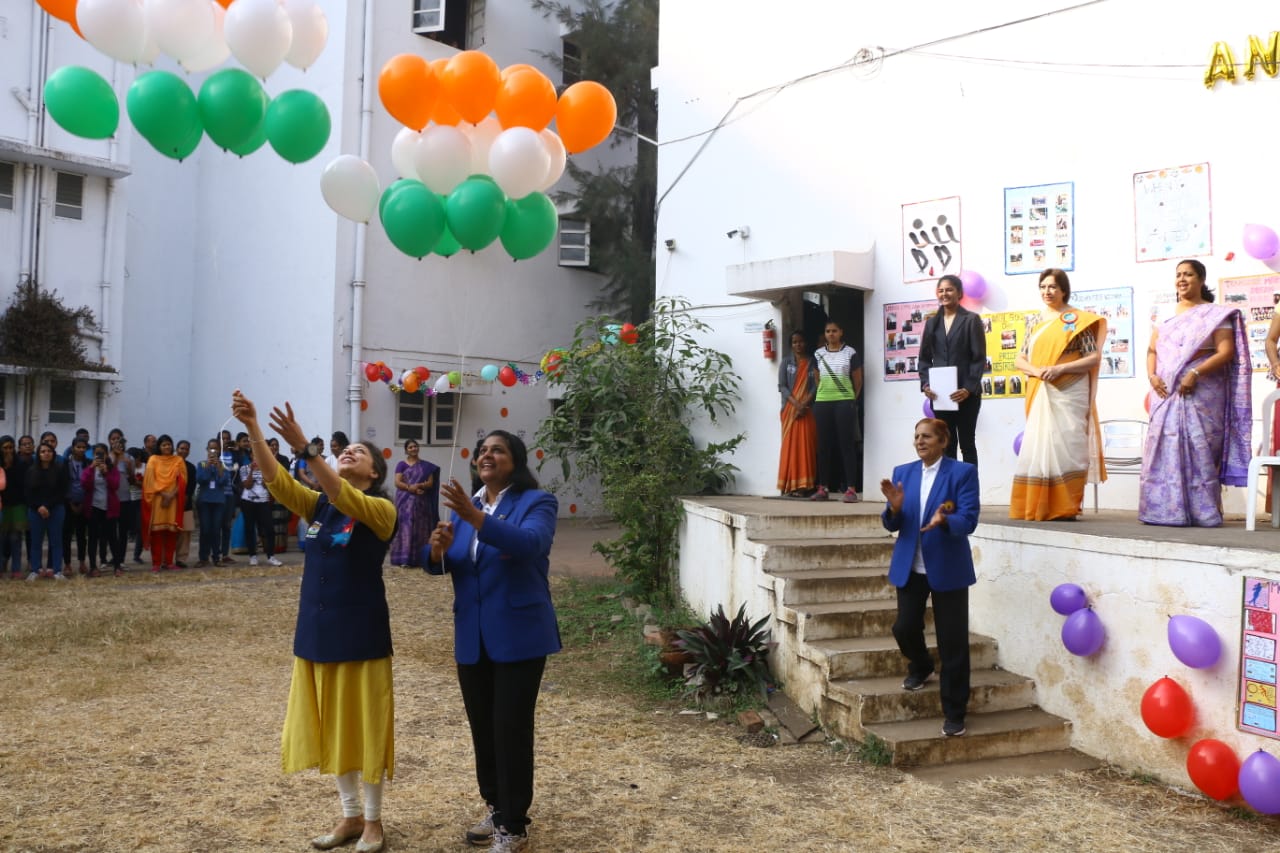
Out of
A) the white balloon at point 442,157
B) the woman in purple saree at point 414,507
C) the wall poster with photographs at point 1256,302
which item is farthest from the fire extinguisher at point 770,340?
the white balloon at point 442,157

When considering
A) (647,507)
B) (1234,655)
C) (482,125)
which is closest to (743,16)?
(482,125)

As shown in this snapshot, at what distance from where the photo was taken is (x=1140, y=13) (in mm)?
7551

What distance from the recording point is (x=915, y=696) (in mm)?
5332

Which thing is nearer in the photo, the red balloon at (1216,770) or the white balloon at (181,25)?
the red balloon at (1216,770)

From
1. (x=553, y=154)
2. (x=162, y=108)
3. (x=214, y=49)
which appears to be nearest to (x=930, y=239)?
(x=553, y=154)

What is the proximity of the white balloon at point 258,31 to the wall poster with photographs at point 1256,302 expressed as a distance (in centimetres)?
664

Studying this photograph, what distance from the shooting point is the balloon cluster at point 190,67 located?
5715mm

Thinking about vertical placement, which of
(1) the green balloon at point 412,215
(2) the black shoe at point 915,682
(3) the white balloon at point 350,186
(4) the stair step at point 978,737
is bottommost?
(4) the stair step at point 978,737

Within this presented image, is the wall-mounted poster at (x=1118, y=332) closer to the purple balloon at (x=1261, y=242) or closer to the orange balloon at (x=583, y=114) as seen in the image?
the purple balloon at (x=1261, y=242)

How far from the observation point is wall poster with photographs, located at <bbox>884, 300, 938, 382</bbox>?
8844 mm

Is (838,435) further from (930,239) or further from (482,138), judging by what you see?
(482,138)

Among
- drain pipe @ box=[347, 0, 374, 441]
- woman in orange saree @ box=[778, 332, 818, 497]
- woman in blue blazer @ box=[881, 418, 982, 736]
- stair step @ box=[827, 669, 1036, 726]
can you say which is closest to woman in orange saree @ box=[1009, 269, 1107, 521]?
stair step @ box=[827, 669, 1036, 726]

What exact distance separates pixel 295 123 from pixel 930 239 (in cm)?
536

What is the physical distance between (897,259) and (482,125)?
4.11 m
